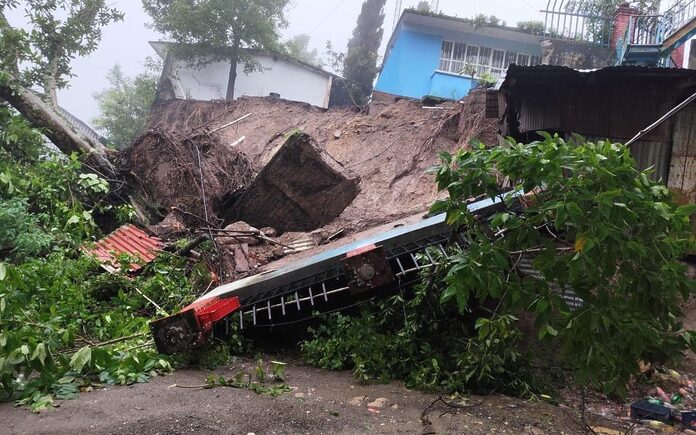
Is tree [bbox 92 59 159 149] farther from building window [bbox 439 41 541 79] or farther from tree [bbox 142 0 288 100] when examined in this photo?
building window [bbox 439 41 541 79]

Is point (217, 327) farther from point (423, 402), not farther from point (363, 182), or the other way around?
point (363, 182)

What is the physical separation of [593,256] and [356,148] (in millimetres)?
10874

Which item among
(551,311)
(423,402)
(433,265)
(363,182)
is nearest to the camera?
(551,311)

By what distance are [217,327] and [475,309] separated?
2538 mm

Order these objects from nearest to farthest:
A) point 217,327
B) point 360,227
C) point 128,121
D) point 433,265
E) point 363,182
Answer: point 433,265, point 217,327, point 360,227, point 363,182, point 128,121

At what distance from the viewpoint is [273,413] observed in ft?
10.7

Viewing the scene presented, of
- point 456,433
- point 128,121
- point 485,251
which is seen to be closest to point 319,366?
point 456,433

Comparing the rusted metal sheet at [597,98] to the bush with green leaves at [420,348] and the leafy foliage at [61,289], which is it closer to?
the bush with green leaves at [420,348]

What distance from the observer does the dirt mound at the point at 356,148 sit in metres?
9.55

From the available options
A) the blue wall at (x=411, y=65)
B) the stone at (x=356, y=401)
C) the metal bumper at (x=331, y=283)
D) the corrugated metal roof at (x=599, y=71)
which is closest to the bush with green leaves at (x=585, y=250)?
the stone at (x=356, y=401)

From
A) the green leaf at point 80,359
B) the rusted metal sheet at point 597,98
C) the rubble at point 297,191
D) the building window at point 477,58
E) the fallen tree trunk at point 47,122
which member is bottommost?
the green leaf at point 80,359

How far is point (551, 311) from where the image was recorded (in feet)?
9.53

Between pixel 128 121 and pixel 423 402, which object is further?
pixel 128 121

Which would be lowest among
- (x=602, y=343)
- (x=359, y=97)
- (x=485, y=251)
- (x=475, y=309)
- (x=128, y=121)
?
(x=475, y=309)
